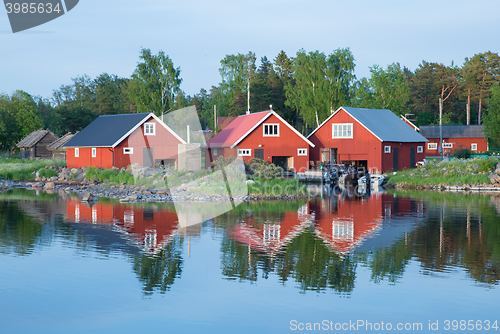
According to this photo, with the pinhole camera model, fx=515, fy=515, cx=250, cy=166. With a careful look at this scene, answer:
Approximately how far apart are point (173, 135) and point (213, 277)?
114 feet

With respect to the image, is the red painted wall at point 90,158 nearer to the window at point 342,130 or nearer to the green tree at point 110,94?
the window at point 342,130

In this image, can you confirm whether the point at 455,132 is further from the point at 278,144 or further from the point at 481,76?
the point at 278,144

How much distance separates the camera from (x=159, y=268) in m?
13.5

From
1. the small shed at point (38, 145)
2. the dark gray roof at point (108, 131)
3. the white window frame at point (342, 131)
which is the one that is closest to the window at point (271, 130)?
the white window frame at point (342, 131)

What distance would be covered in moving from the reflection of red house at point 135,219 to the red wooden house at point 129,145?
15.4 meters

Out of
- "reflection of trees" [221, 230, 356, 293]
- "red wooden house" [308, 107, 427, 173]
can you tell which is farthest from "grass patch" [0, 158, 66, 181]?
"reflection of trees" [221, 230, 356, 293]

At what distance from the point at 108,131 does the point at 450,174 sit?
29.6m

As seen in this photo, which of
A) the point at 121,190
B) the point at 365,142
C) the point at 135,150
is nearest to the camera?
the point at 121,190

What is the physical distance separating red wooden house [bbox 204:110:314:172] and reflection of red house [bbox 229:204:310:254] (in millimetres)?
21927

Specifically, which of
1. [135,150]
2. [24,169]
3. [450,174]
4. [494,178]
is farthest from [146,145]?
[494,178]

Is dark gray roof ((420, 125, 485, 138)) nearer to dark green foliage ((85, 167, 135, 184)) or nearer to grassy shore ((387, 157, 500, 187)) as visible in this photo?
grassy shore ((387, 157, 500, 187))

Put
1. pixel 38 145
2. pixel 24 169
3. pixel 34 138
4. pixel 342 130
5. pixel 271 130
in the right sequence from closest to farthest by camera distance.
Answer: pixel 271 130 < pixel 342 130 < pixel 24 169 < pixel 38 145 < pixel 34 138

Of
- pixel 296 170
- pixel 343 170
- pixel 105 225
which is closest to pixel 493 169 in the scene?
pixel 343 170

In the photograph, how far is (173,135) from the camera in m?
46.7
